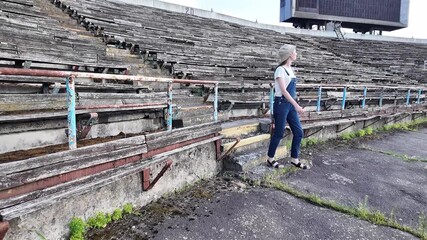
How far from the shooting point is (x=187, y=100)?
16.7 ft

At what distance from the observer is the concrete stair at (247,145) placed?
3.93 meters

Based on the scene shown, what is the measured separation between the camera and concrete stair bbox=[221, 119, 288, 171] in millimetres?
3934

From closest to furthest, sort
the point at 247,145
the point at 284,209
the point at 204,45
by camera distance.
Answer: the point at 284,209 → the point at 247,145 → the point at 204,45

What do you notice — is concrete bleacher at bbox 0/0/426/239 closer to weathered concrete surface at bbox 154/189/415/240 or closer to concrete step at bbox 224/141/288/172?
concrete step at bbox 224/141/288/172

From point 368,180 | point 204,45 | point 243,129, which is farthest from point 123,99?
point 204,45

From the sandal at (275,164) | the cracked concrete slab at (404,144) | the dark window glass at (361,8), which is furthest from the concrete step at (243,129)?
the dark window glass at (361,8)

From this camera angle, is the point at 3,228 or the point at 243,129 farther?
the point at 243,129

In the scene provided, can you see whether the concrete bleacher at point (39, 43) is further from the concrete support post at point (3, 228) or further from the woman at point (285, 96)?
the woman at point (285, 96)

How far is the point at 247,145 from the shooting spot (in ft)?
14.2

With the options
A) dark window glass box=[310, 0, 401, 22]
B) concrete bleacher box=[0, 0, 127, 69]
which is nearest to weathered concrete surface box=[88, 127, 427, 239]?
concrete bleacher box=[0, 0, 127, 69]

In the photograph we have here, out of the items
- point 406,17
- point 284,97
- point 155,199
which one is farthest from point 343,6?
point 155,199

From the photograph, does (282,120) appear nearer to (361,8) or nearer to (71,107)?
(71,107)

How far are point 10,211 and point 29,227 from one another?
0.32 metres

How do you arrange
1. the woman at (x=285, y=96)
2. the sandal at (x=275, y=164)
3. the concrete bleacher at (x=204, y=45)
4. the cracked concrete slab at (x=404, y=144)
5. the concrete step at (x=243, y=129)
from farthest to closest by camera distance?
the concrete bleacher at (x=204, y=45)
the cracked concrete slab at (x=404, y=144)
the concrete step at (x=243, y=129)
the sandal at (x=275, y=164)
the woman at (x=285, y=96)
